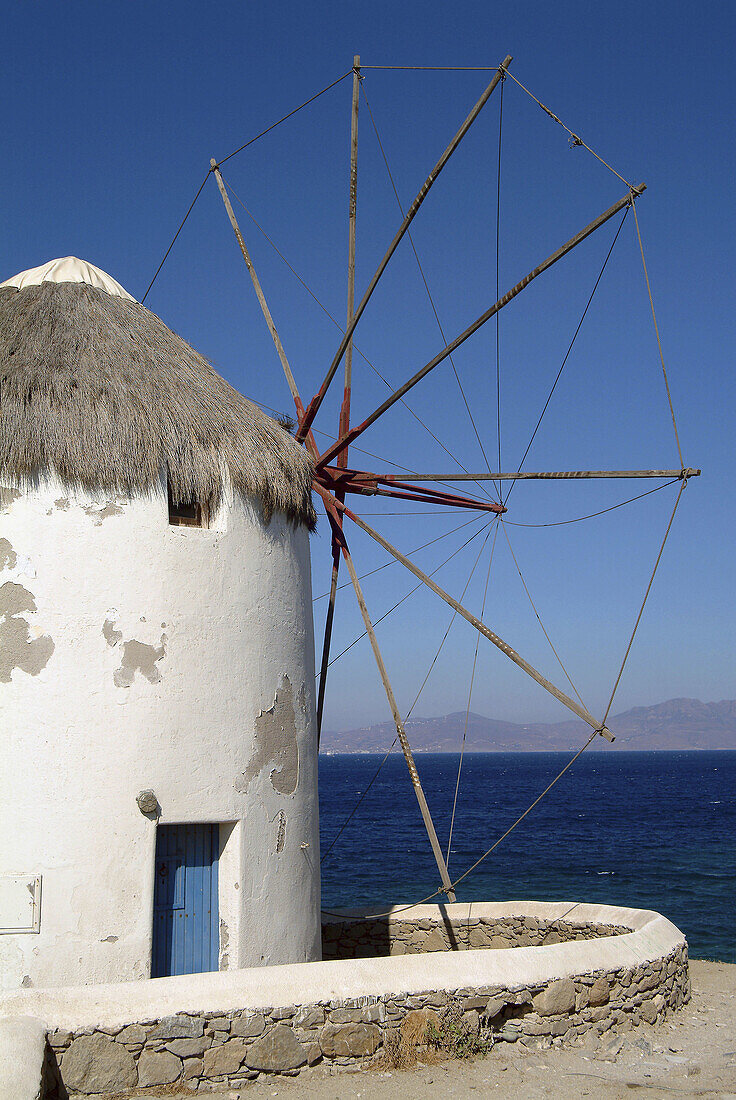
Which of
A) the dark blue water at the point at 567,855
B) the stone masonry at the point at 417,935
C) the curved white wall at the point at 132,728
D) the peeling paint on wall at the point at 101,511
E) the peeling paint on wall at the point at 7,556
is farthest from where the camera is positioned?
the dark blue water at the point at 567,855

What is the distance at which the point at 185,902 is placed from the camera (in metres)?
7.34

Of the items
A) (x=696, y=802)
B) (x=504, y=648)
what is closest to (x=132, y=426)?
(x=504, y=648)

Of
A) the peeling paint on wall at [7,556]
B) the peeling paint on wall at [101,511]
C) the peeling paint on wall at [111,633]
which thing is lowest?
the peeling paint on wall at [111,633]

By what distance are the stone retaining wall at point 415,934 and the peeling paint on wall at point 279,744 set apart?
3854mm

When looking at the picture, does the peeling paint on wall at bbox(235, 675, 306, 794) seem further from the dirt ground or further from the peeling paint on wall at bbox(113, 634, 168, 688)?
the dirt ground

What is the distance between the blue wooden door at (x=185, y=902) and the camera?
7223 mm

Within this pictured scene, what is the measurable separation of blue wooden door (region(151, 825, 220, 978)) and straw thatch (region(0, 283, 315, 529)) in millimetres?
2761

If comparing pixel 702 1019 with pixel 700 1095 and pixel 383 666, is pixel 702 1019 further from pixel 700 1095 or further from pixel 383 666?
pixel 383 666

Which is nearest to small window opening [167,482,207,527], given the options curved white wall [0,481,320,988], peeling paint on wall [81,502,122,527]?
curved white wall [0,481,320,988]

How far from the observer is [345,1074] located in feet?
21.0

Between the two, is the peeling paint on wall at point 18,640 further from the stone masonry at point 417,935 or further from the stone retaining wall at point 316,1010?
the stone masonry at point 417,935

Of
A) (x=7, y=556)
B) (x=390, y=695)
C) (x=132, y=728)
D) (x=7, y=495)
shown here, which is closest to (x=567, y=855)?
(x=390, y=695)

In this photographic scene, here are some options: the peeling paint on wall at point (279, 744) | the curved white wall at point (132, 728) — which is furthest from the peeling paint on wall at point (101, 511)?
the peeling paint on wall at point (279, 744)

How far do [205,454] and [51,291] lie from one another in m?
2.60
